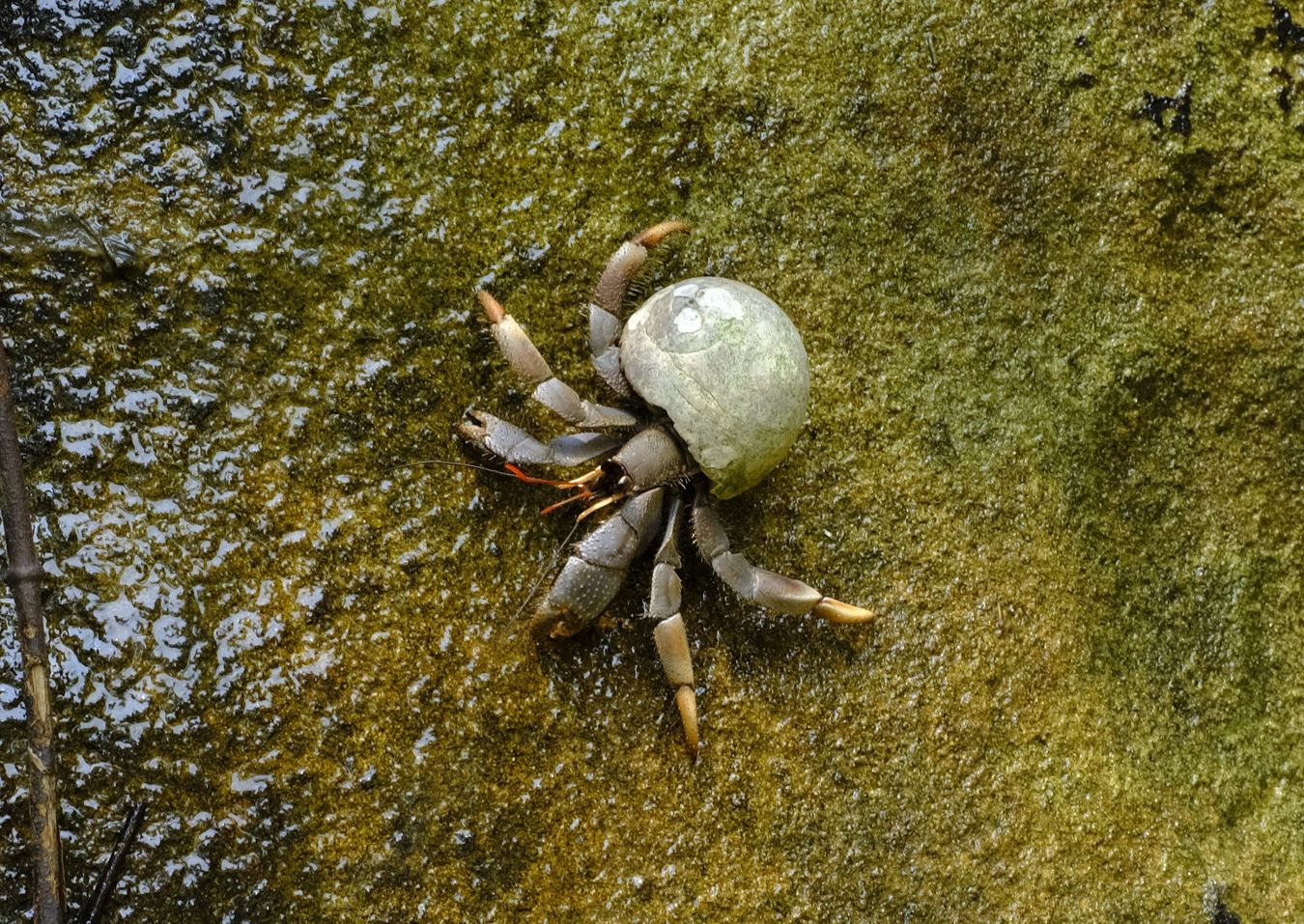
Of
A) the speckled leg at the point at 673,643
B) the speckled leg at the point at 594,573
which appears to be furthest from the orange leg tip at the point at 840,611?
the speckled leg at the point at 594,573

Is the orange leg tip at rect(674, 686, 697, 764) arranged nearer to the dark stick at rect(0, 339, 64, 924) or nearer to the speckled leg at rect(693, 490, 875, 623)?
the speckled leg at rect(693, 490, 875, 623)

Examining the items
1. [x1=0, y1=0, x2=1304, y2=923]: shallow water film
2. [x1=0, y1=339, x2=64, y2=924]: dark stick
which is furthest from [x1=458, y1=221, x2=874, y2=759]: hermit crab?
[x1=0, y1=339, x2=64, y2=924]: dark stick

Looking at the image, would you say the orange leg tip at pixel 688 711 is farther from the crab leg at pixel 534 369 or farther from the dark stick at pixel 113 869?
the dark stick at pixel 113 869

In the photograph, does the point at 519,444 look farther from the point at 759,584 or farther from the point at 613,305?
the point at 759,584

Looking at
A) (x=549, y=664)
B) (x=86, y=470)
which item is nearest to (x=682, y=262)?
(x=549, y=664)

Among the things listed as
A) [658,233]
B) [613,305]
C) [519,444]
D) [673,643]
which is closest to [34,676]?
[519,444]

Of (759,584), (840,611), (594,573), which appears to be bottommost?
(840,611)
